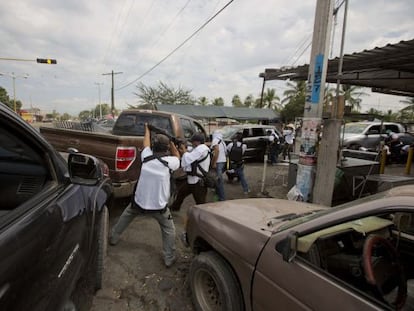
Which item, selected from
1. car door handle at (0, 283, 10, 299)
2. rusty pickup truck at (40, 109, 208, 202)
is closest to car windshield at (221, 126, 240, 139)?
rusty pickup truck at (40, 109, 208, 202)

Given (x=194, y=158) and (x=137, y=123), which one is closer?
(x=194, y=158)

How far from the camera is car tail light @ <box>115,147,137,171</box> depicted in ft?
13.2

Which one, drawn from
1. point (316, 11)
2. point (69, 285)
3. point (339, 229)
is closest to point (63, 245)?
point (69, 285)

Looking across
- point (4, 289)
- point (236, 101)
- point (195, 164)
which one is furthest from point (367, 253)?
point (236, 101)

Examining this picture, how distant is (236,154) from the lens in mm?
6625

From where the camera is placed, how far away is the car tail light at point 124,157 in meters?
4.02

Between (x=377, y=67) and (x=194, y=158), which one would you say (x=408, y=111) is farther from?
(x=194, y=158)

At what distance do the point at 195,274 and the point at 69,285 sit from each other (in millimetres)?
1210

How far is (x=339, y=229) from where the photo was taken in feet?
5.49

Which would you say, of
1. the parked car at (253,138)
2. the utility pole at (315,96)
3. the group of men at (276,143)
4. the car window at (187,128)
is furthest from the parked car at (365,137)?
the car window at (187,128)

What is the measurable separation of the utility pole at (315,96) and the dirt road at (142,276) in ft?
8.39

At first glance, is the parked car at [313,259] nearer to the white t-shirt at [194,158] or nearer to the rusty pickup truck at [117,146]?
the white t-shirt at [194,158]

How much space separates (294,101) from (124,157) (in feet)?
104

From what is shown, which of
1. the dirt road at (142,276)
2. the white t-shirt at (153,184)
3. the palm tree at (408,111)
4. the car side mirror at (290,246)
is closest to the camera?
the car side mirror at (290,246)
